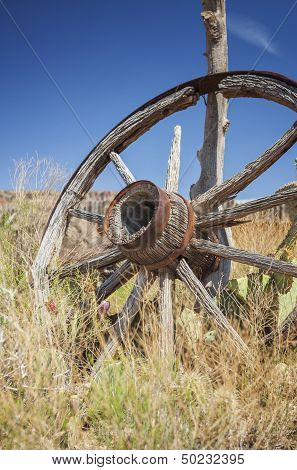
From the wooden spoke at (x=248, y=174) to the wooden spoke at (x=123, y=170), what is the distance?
0.58m

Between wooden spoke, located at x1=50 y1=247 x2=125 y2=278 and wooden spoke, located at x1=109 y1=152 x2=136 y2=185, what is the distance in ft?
1.64

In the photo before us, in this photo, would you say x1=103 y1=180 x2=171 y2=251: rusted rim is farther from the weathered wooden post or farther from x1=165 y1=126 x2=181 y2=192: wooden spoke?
x1=165 y1=126 x2=181 y2=192: wooden spoke

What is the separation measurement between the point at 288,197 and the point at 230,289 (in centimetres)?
67

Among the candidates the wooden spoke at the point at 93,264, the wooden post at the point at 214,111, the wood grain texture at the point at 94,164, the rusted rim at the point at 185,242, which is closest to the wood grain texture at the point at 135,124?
the wood grain texture at the point at 94,164

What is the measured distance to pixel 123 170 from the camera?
360 cm

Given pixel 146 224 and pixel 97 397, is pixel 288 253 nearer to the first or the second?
pixel 146 224

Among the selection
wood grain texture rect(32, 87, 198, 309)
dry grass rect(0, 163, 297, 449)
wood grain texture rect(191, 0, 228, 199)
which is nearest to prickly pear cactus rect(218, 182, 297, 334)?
dry grass rect(0, 163, 297, 449)

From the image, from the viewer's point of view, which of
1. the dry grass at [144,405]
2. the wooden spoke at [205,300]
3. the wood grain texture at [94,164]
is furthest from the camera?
the wood grain texture at [94,164]

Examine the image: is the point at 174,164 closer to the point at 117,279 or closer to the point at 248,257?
the point at 117,279

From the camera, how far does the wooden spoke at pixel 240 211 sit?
2.97m

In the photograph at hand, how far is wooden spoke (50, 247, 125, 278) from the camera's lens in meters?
3.49

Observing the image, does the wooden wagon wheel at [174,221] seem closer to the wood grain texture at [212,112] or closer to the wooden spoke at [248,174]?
the wooden spoke at [248,174]

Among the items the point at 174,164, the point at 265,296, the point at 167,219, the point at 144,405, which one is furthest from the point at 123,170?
the point at 144,405

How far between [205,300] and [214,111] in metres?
1.91
